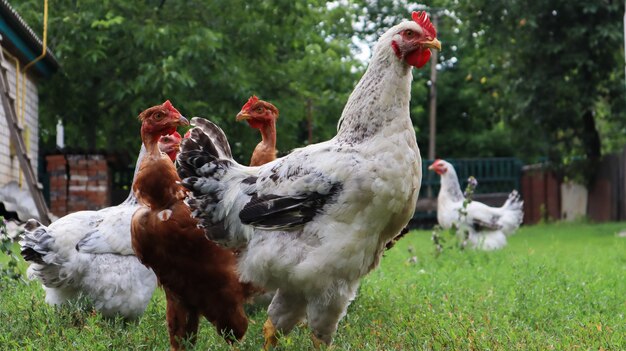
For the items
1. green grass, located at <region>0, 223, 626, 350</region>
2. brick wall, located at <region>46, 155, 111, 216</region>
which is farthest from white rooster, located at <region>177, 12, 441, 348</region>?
brick wall, located at <region>46, 155, 111, 216</region>

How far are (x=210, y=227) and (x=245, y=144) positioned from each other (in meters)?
12.3

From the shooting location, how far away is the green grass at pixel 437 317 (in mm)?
4570

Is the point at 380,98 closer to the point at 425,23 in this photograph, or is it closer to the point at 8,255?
the point at 425,23

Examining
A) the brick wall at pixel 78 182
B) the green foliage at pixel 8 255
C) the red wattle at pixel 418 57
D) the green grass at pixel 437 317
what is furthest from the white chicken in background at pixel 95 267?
the brick wall at pixel 78 182

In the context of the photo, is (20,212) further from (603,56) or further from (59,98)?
(603,56)

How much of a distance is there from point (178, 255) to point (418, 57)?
5.65 feet

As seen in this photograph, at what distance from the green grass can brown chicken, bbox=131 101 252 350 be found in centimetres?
17

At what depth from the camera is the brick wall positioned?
16531 millimetres

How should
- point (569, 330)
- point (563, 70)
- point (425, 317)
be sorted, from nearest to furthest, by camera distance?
point (569, 330)
point (425, 317)
point (563, 70)

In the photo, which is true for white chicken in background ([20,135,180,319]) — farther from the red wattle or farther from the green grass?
the red wattle

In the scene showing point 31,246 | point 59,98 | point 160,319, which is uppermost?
point 59,98

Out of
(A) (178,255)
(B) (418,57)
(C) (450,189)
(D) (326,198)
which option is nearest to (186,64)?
(C) (450,189)

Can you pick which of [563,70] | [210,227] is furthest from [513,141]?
[210,227]

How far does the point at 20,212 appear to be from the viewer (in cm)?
1387
